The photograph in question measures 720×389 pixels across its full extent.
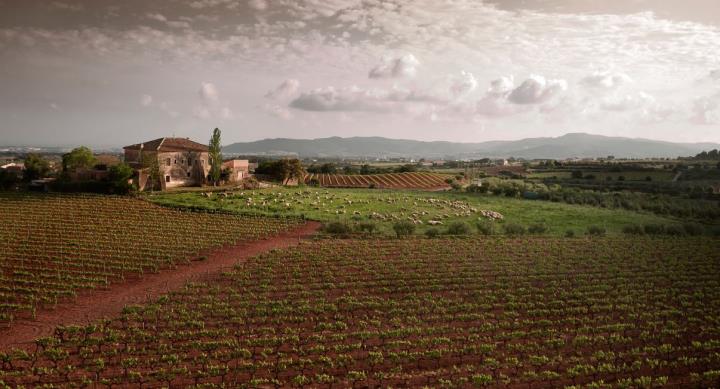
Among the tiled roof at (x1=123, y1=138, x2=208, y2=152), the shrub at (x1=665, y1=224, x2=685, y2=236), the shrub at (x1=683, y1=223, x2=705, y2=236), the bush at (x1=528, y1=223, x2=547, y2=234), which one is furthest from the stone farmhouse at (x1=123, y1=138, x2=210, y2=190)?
the shrub at (x1=683, y1=223, x2=705, y2=236)

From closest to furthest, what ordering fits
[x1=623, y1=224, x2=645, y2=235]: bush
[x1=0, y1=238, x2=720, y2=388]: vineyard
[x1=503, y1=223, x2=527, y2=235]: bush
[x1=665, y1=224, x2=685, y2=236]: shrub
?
[x1=0, y1=238, x2=720, y2=388]: vineyard, [x1=503, y1=223, x2=527, y2=235]: bush, [x1=665, y1=224, x2=685, y2=236]: shrub, [x1=623, y1=224, x2=645, y2=235]: bush

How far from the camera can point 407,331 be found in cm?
1975

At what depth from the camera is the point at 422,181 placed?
105312 millimetres

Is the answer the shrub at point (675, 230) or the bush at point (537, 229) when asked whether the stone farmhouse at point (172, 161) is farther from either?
the shrub at point (675, 230)

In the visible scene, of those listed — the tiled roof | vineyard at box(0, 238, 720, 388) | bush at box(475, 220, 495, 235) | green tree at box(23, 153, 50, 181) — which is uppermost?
the tiled roof

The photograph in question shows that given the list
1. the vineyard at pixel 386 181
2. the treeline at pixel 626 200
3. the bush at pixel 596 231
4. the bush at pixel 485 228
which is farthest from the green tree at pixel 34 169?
the bush at pixel 596 231

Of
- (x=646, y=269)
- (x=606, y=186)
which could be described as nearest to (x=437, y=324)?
(x=646, y=269)

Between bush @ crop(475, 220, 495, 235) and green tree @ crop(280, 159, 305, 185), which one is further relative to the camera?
green tree @ crop(280, 159, 305, 185)

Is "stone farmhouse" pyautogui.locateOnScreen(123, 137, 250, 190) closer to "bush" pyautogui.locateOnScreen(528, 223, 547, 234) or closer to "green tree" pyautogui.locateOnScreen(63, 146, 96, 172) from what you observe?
"green tree" pyautogui.locateOnScreen(63, 146, 96, 172)

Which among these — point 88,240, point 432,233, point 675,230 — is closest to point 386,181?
point 432,233

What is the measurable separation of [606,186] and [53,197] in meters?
104

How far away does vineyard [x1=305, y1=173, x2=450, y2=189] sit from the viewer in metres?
92.6

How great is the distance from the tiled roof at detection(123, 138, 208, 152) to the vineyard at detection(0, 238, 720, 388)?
41538 mm

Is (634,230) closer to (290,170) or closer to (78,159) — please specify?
(290,170)
